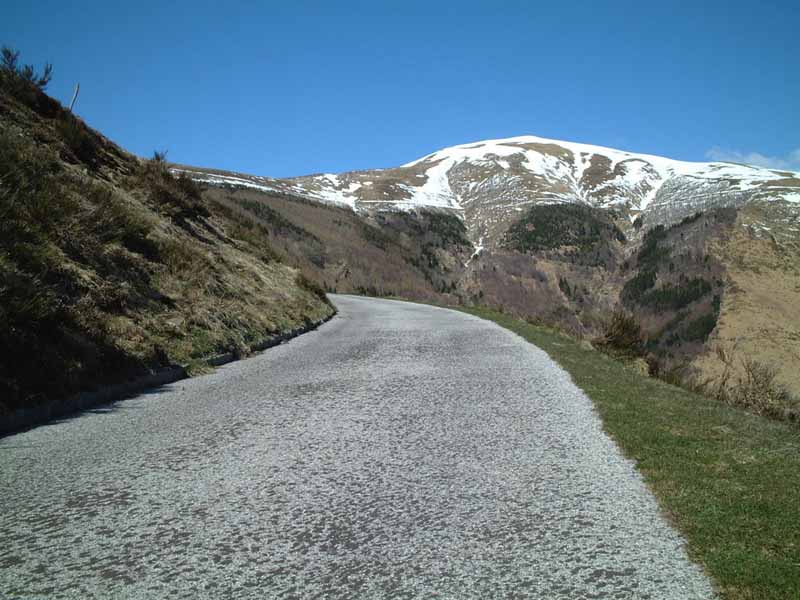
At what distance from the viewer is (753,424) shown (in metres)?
6.62

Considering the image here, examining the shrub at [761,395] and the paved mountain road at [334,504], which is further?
the shrub at [761,395]

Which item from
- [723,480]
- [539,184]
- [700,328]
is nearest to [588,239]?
[539,184]

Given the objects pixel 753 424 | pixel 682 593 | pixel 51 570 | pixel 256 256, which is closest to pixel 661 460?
pixel 682 593

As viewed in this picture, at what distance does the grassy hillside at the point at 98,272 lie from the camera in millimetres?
7199

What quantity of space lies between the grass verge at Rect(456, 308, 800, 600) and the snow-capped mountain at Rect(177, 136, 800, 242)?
82.9 meters

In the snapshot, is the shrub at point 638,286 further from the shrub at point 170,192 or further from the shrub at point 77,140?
the shrub at point 77,140

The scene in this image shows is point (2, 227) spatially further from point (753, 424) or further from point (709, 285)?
point (709, 285)

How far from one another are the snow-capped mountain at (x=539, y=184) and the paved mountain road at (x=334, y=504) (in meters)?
81.8

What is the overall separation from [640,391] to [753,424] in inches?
71.5

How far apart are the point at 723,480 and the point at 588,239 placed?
104m

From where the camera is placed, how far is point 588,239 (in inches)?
4045

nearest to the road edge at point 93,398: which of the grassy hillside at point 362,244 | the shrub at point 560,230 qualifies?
the grassy hillside at point 362,244

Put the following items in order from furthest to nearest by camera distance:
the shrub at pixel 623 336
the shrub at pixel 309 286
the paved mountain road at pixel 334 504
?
1. the shrub at pixel 309 286
2. the shrub at pixel 623 336
3. the paved mountain road at pixel 334 504

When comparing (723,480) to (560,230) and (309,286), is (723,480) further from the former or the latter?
(560,230)
